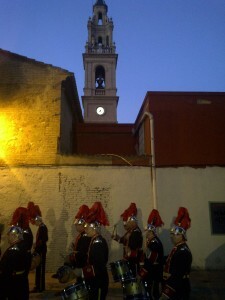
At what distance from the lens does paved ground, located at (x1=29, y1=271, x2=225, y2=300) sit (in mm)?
7733

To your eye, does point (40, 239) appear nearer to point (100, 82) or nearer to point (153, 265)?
point (153, 265)

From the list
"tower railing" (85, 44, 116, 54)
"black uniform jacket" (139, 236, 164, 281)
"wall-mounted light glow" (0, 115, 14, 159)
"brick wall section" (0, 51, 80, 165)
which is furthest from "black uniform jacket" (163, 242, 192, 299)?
"tower railing" (85, 44, 116, 54)

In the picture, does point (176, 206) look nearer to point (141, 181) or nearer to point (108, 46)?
point (141, 181)

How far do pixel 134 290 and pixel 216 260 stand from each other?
7150mm

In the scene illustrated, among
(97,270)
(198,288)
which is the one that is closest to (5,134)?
(97,270)

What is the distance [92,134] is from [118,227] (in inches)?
250

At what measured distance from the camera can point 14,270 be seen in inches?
202

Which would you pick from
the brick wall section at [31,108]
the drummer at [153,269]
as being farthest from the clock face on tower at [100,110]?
the drummer at [153,269]

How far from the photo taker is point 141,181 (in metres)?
11.9

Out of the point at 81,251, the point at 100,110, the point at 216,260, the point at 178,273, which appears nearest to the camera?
the point at 178,273

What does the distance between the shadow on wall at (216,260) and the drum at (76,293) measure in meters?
7.78

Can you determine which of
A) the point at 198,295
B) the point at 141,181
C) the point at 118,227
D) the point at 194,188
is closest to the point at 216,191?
the point at 194,188

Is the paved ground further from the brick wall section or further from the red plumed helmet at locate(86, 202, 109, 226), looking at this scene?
the brick wall section

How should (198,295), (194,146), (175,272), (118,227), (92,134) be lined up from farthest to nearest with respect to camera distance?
(92,134), (194,146), (118,227), (198,295), (175,272)
